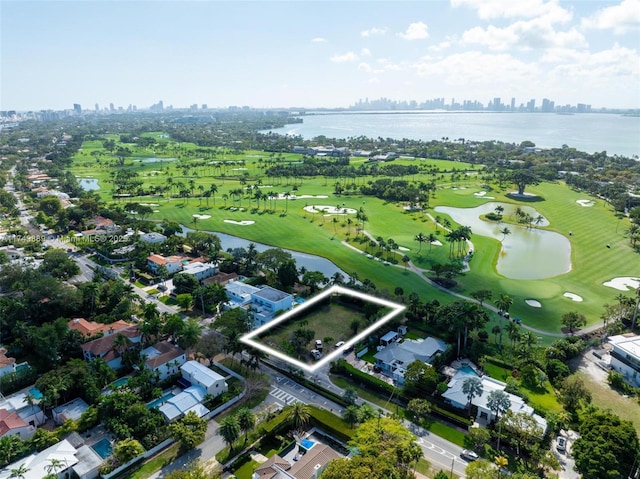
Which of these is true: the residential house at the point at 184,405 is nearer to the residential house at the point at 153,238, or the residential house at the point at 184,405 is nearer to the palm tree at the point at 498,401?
the palm tree at the point at 498,401

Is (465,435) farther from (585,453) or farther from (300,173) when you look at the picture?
(300,173)

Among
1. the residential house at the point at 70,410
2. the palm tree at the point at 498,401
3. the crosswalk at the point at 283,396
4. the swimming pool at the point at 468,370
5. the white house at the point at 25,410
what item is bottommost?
the crosswalk at the point at 283,396

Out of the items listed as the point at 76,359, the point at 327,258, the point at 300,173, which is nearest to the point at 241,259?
the point at 327,258

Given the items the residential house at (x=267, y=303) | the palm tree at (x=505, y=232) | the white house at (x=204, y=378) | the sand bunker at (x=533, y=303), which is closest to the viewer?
the white house at (x=204, y=378)

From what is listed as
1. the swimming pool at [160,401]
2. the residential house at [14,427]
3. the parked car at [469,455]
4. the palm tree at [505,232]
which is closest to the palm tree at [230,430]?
the swimming pool at [160,401]

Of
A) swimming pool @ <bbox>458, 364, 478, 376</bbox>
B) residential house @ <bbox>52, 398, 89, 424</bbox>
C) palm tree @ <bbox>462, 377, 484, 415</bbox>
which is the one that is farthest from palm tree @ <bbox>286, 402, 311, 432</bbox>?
residential house @ <bbox>52, 398, 89, 424</bbox>
